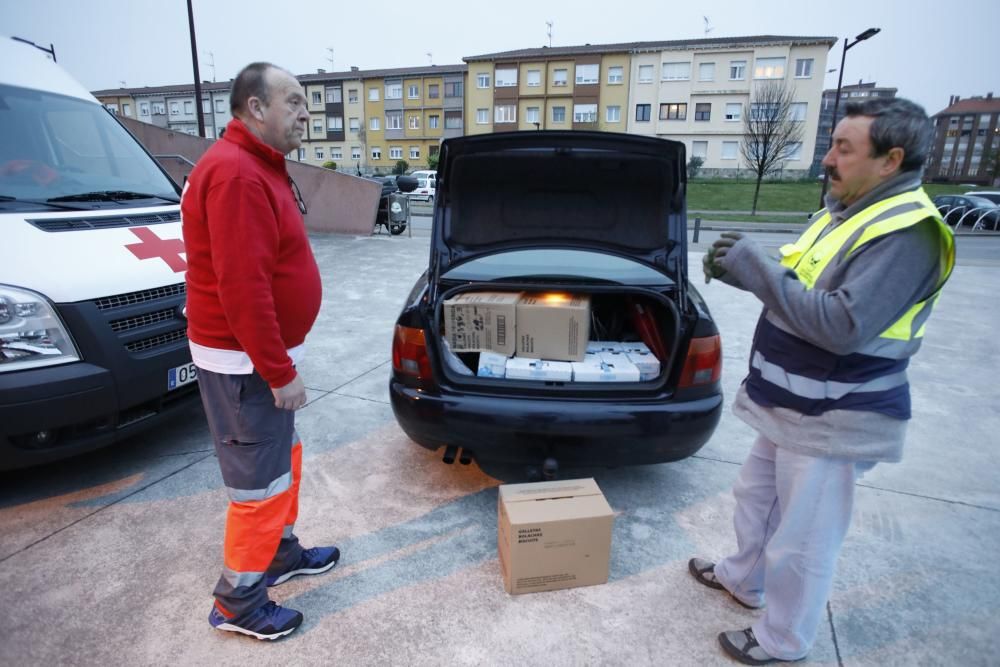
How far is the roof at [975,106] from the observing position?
83000 millimetres

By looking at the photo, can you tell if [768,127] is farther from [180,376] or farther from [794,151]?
[180,376]

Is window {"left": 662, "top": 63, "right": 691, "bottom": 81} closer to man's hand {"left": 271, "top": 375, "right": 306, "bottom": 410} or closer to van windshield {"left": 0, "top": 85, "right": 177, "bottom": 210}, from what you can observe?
van windshield {"left": 0, "top": 85, "right": 177, "bottom": 210}

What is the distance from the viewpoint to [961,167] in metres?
86.1

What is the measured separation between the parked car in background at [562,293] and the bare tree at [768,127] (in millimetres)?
25711

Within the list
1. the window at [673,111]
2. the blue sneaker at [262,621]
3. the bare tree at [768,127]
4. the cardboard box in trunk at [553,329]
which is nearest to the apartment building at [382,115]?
the window at [673,111]

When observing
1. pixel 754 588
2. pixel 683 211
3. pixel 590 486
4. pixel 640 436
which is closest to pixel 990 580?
pixel 754 588

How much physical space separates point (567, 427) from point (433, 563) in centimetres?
83

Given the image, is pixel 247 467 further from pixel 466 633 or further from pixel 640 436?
pixel 640 436

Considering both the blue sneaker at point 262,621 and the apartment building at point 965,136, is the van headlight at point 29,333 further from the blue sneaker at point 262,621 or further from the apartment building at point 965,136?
the apartment building at point 965,136

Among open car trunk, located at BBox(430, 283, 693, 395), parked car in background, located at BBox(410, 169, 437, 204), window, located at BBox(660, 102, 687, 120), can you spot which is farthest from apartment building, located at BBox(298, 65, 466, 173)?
open car trunk, located at BBox(430, 283, 693, 395)

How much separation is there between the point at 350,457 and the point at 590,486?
155cm

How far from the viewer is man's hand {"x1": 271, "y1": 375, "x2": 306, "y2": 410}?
69.6 inches

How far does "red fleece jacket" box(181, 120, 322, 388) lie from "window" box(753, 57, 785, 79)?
153ft

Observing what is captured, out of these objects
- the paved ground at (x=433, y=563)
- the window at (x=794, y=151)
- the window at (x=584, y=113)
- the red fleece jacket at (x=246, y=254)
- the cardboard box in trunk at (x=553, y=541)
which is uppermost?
the window at (x=584, y=113)
